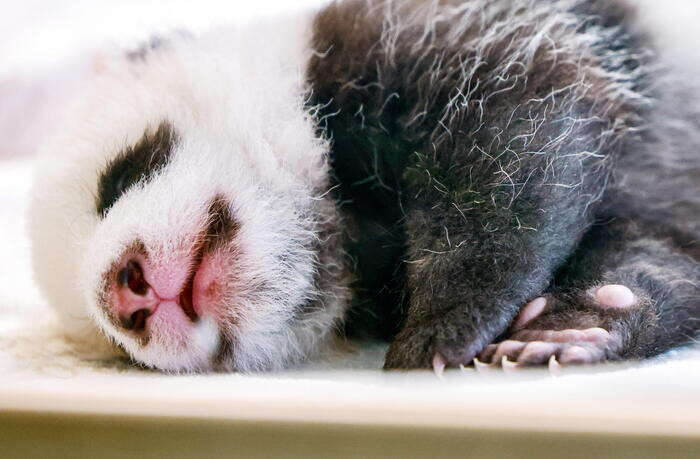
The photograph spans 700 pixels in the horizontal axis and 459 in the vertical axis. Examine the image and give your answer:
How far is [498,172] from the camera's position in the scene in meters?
1.03

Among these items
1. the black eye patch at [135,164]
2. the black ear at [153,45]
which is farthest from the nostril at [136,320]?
the black ear at [153,45]

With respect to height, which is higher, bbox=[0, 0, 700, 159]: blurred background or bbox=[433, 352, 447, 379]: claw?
bbox=[0, 0, 700, 159]: blurred background

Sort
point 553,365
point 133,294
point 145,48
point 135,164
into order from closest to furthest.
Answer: point 553,365
point 133,294
point 135,164
point 145,48

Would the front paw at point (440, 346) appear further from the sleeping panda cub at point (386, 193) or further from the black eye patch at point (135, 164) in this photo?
the black eye patch at point (135, 164)

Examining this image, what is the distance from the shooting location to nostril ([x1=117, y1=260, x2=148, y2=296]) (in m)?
0.99

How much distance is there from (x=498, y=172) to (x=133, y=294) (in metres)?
0.50


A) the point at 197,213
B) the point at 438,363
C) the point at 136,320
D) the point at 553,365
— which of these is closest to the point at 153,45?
the point at 197,213

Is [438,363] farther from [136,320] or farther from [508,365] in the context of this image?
[136,320]

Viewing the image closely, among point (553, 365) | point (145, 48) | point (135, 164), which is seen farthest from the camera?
point (145, 48)

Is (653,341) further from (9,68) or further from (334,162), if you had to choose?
(9,68)

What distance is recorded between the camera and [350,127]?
119cm

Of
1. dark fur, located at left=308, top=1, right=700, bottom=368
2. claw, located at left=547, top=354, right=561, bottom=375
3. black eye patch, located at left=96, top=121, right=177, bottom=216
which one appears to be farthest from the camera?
black eye patch, located at left=96, top=121, right=177, bottom=216

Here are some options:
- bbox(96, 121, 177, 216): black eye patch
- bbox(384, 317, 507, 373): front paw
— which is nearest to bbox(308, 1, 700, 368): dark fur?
bbox(384, 317, 507, 373): front paw

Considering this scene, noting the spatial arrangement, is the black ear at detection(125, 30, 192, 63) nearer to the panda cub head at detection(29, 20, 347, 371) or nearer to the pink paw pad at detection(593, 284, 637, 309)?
the panda cub head at detection(29, 20, 347, 371)
